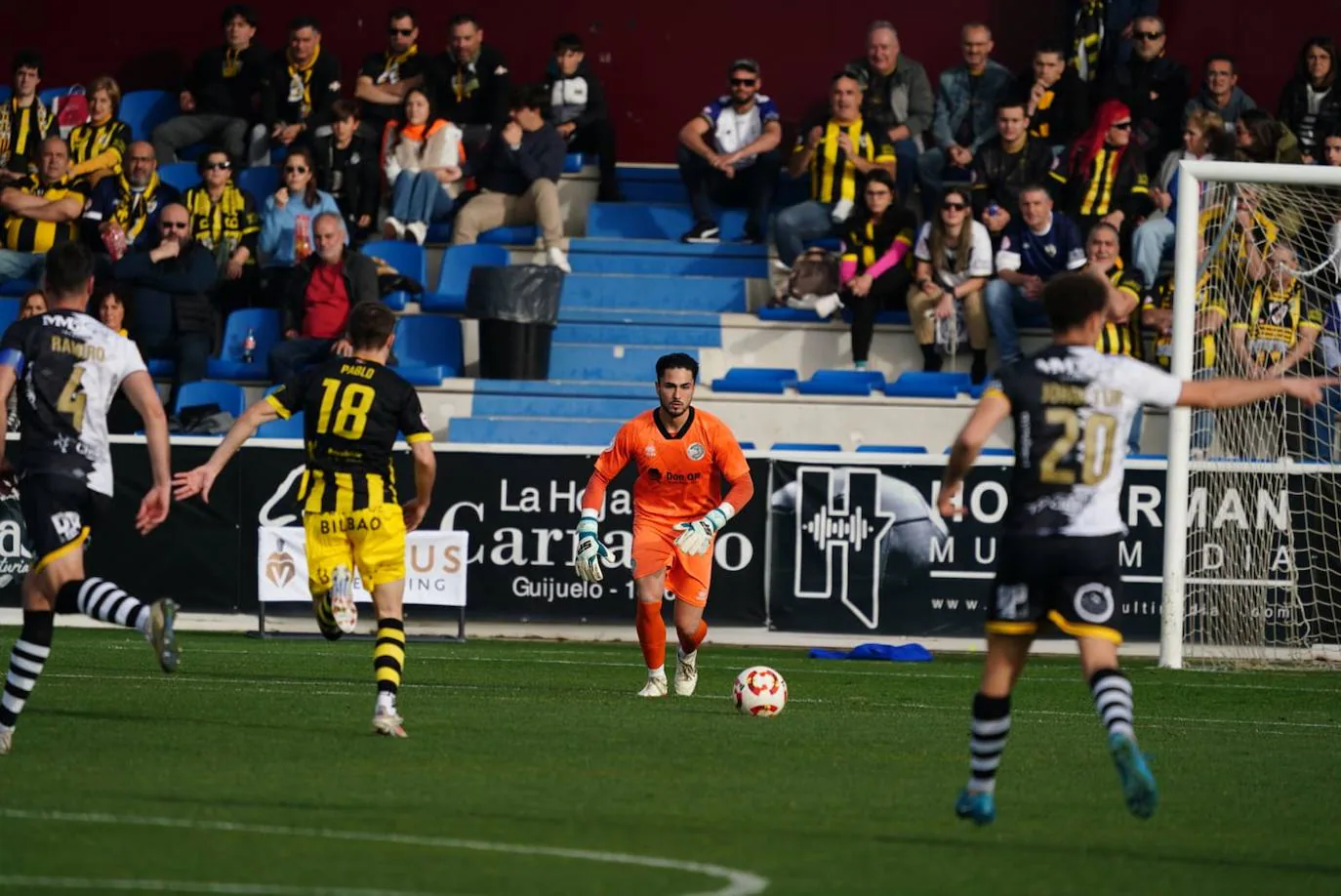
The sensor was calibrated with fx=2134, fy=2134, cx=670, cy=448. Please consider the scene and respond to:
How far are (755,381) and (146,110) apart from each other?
8.48m

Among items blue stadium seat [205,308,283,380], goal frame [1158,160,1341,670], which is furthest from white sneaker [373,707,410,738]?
blue stadium seat [205,308,283,380]

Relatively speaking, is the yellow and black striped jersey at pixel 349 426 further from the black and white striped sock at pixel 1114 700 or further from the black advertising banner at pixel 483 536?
the black advertising banner at pixel 483 536

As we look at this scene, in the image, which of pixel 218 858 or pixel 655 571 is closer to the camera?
pixel 218 858

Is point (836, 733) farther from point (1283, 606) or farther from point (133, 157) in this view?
point (133, 157)

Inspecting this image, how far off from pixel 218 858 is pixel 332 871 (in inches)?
16.5

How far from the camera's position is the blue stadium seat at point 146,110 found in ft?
78.9

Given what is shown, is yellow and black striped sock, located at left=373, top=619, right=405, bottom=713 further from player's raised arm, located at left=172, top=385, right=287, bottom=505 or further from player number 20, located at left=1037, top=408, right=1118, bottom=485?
player number 20, located at left=1037, top=408, right=1118, bottom=485

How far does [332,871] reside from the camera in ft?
21.2

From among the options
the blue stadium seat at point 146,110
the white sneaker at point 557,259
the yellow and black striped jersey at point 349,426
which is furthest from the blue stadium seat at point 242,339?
the yellow and black striped jersey at point 349,426

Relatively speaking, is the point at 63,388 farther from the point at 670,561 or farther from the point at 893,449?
the point at 893,449

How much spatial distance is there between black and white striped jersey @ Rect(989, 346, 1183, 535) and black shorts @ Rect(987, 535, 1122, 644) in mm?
56

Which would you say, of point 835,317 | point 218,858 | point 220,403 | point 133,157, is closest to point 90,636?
point 220,403

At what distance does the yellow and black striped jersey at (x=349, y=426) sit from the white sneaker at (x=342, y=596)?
31cm

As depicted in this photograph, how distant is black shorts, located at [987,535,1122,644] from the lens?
7648mm
